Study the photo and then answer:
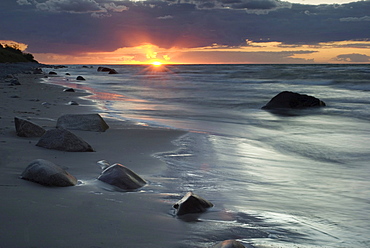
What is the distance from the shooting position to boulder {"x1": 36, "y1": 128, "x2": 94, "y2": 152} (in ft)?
14.3

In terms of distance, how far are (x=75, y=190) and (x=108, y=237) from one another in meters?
0.93

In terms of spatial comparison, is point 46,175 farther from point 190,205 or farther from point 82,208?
point 190,205

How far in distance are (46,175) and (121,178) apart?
2.03 feet

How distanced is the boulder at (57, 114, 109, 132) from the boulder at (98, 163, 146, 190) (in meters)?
2.70

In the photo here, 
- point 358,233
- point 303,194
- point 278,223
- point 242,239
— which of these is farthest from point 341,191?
point 242,239

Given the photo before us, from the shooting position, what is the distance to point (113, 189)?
3.15 m

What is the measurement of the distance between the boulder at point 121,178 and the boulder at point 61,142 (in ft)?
3.82

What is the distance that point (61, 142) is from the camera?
437cm

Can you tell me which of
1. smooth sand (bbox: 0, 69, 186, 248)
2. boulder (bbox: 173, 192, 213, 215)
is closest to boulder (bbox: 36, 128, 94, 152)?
smooth sand (bbox: 0, 69, 186, 248)

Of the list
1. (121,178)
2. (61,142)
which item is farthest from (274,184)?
(61,142)

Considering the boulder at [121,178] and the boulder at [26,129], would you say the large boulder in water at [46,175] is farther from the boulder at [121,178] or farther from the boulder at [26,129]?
the boulder at [26,129]

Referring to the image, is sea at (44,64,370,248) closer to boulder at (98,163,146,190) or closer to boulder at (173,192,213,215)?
boulder at (173,192,213,215)

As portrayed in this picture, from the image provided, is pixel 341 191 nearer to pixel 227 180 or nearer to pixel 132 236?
pixel 227 180

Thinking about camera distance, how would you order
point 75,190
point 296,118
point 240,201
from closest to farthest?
1. point 75,190
2. point 240,201
3. point 296,118
